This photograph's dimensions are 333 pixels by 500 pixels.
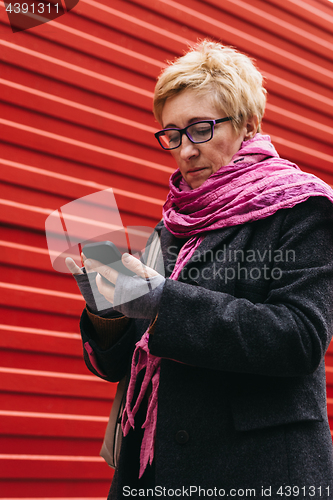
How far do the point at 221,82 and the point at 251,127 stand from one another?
7.4 inches

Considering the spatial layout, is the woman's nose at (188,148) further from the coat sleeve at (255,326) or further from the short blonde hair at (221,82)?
the coat sleeve at (255,326)

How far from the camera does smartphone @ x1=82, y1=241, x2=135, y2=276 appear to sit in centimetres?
98

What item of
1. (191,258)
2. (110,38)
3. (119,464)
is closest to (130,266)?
(191,258)

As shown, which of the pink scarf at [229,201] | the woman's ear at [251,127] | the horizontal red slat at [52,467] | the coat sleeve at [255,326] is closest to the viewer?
the coat sleeve at [255,326]

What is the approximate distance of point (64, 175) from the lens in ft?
7.52

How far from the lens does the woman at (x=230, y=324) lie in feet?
3.08

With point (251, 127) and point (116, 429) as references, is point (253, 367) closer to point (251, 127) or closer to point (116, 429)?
point (116, 429)

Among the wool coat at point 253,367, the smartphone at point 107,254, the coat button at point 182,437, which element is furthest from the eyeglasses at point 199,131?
the coat button at point 182,437

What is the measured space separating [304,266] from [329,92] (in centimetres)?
268

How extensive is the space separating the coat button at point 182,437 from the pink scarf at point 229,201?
10 centimetres

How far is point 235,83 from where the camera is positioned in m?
1.29

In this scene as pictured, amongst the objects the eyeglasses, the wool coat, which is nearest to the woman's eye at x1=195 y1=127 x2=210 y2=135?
the eyeglasses

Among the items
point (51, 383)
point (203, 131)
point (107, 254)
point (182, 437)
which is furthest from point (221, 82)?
point (51, 383)

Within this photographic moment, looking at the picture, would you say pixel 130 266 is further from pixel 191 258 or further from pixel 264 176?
pixel 264 176
